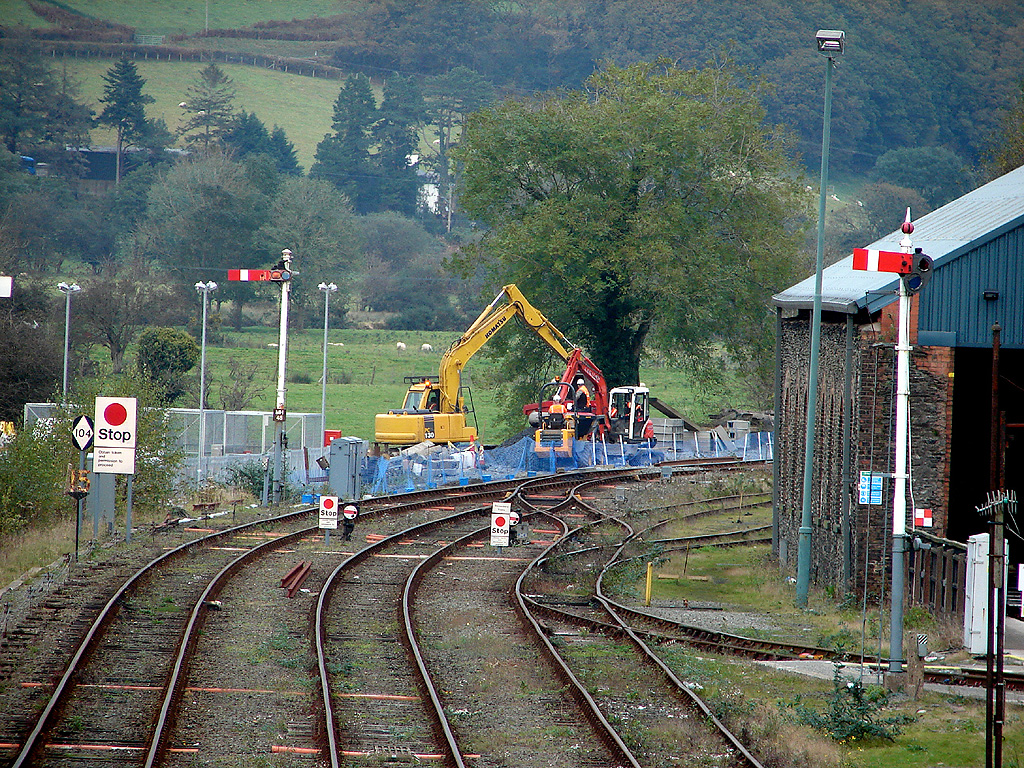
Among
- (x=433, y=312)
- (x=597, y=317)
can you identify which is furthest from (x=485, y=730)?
(x=433, y=312)

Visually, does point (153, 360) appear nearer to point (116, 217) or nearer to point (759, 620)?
point (759, 620)

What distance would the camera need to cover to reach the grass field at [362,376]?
204ft

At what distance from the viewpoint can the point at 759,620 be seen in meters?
18.6

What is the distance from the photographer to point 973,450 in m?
21.2

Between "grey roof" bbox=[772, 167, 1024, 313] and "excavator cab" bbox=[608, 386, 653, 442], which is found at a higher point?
"grey roof" bbox=[772, 167, 1024, 313]

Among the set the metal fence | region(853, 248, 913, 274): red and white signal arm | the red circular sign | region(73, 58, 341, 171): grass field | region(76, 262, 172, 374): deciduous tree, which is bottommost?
the metal fence

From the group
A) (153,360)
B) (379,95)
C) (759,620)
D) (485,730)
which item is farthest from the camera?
(379,95)

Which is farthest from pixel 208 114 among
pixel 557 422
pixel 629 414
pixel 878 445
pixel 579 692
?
pixel 579 692

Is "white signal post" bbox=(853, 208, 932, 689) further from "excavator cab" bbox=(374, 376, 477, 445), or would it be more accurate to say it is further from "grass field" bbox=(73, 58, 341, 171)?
"grass field" bbox=(73, 58, 341, 171)

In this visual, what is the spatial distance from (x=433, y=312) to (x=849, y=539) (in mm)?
85763

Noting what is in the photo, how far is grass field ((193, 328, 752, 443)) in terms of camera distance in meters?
62.2

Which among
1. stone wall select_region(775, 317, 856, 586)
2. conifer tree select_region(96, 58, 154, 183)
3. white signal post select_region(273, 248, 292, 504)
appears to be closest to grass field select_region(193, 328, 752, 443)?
white signal post select_region(273, 248, 292, 504)

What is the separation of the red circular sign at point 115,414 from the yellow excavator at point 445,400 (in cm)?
1581

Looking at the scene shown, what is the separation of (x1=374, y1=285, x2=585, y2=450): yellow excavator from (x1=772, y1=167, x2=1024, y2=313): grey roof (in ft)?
57.1
